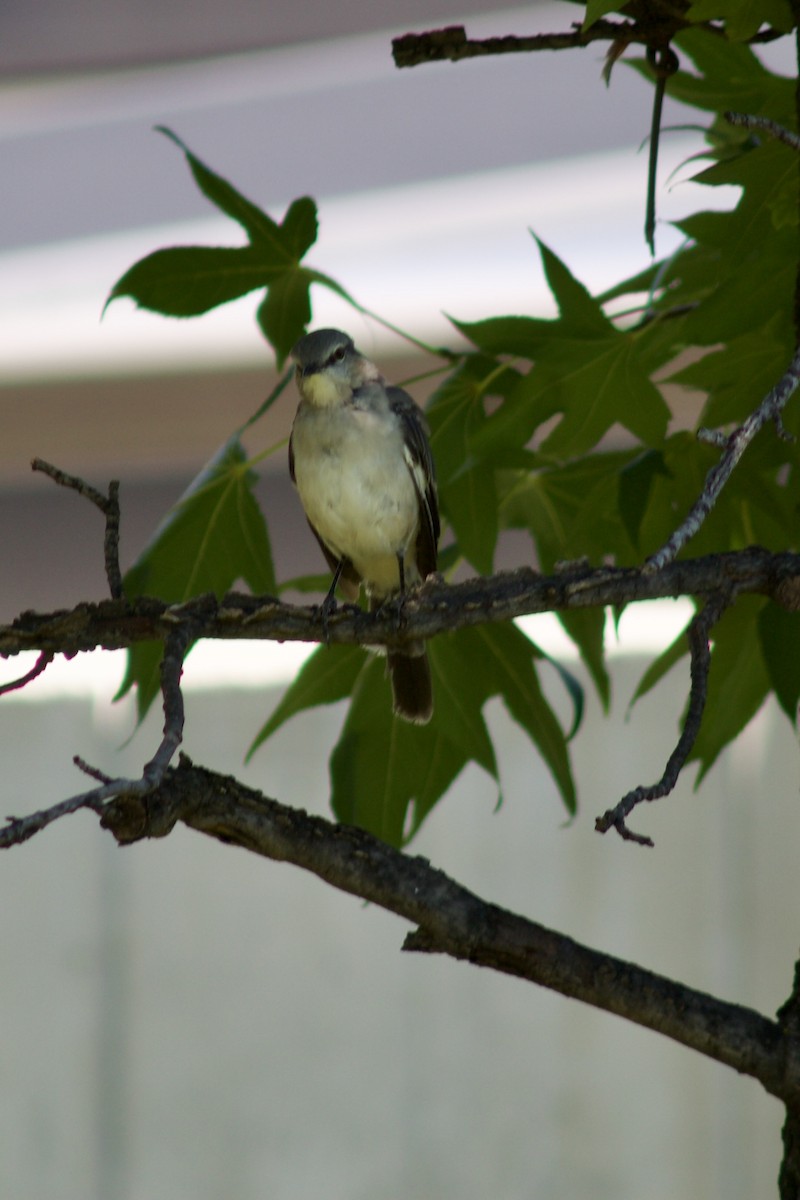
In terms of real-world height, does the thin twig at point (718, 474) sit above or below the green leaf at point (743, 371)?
below

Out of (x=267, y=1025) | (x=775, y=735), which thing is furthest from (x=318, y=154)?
(x=267, y=1025)

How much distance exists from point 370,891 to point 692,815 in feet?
5.88

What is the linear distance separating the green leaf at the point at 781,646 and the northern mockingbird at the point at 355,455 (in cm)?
44

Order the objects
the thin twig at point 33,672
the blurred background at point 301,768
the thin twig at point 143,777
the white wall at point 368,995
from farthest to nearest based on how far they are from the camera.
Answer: the white wall at point 368,995
the blurred background at point 301,768
the thin twig at point 33,672
the thin twig at point 143,777

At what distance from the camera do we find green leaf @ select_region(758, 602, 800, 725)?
717 millimetres

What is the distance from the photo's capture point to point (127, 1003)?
2418mm

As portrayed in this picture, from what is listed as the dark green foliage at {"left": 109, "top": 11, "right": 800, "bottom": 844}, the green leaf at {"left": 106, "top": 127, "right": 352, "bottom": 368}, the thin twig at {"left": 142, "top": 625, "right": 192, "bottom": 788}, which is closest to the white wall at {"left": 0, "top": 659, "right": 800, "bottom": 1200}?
Answer: the dark green foliage at {"left": 109, "top": 11, "right": 800, "bottom": 844}

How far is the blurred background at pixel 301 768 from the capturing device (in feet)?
6.72

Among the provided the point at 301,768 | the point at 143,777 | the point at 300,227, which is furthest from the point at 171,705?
the point at 301,768

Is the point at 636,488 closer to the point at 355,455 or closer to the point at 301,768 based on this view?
the point at 355,455

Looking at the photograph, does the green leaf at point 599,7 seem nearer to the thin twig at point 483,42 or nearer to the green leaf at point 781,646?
the thin twig at point 483,42

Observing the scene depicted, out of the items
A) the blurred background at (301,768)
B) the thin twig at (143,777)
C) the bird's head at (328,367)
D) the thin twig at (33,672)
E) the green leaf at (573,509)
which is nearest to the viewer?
the thin twig at (143,777)

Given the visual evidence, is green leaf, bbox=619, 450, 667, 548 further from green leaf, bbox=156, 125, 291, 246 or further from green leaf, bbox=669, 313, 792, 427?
green leaf, bbox=156, 125, 291, 246

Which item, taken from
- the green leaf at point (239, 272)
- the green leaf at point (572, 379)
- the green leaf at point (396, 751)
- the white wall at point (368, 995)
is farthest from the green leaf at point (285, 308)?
the white wall at point (368, 995)
